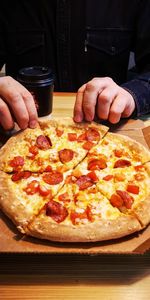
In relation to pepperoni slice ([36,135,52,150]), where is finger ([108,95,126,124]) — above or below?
above

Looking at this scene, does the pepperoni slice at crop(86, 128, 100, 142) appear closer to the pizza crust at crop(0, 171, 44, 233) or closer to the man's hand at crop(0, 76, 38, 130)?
the man's hand at crop(0, 76, 38, 130)

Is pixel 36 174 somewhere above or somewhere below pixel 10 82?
below

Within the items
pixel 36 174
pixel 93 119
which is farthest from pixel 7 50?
pixel 36 174

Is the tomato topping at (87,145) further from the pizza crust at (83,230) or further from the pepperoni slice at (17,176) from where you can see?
the pizza crust at (83,230)

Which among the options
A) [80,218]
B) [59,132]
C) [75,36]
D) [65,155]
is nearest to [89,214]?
[80,218]

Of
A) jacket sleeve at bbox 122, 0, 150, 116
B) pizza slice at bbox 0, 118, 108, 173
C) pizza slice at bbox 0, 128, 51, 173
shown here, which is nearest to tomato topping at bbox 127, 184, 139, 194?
pizza slice at bbox 0, 118, 108, 173

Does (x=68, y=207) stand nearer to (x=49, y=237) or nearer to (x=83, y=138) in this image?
(x=49, y=237)
